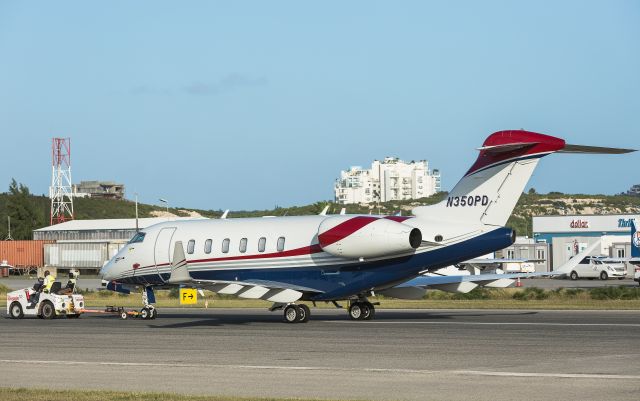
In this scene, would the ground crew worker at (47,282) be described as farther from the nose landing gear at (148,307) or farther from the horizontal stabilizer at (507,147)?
the horizontal stabilizer at (507,147)

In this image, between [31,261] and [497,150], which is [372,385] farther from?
[31,261]

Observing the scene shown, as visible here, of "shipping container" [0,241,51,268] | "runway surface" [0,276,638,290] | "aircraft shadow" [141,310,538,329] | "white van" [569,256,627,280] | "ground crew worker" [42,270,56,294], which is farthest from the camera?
"shipping container" [0,241,51,268]

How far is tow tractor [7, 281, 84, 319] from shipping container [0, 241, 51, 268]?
232 feet

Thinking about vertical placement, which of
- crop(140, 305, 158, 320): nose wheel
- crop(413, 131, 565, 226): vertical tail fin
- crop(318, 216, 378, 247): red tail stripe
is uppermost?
crop(413, 131, 565, 226): vertical tail fin

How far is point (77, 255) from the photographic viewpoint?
102188 mm

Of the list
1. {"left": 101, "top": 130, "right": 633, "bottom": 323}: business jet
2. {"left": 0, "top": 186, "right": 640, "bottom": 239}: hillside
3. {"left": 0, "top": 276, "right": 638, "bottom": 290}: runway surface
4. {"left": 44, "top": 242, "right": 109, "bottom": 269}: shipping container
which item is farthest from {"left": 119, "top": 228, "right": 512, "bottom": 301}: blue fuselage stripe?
{"left": 0, "top": 186, "right": 640, "bottom": 239}: hillside

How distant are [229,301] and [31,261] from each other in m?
63.7

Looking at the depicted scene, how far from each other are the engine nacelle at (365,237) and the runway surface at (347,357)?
85.6 inches

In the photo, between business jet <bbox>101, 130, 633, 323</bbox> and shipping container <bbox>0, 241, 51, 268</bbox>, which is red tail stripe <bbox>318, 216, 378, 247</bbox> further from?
shipping container <bbox>0, 241, 51, 268</bbox>

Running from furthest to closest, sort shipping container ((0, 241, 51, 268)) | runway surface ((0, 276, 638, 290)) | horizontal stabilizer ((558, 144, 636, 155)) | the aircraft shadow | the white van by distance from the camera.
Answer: shipping container ((0, 241, 51, 268)) < the white van < runway surface ((0, 276, 638, 290)) < the aircraft shadow < horizontal stabilizer ((558, 144, 636, 155))

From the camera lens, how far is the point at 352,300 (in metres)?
34.0

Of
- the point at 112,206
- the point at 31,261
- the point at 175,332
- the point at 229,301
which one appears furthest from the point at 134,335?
the point at 112,206

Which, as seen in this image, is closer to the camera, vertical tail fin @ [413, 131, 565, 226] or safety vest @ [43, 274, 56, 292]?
vertical tail fin @ [413, 131, 565, 226]

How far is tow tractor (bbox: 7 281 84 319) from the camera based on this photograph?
122 ft
